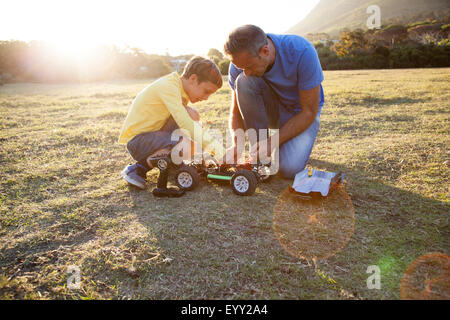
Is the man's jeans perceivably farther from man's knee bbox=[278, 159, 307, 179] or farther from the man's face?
the man's face

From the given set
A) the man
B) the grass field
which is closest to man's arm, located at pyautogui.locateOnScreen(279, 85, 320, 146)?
the man

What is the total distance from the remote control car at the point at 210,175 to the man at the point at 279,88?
10.2 inches

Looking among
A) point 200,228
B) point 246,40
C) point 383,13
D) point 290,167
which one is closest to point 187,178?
point 200,228

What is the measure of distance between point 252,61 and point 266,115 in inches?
33.0

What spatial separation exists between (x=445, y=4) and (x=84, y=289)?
7787cm

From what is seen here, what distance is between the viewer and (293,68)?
3070 mm

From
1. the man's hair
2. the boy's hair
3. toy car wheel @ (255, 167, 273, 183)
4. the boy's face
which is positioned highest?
the man's hair

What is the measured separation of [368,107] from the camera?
7.03 metres

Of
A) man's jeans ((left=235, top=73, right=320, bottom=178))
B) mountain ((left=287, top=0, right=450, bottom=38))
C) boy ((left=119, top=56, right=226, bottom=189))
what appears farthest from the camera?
mountain ((left=287, top=0, right=450, bottom=38))

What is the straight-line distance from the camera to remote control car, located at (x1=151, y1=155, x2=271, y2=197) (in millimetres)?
2938

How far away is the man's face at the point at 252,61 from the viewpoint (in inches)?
106

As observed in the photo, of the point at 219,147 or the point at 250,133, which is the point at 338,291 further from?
the point at 250,133

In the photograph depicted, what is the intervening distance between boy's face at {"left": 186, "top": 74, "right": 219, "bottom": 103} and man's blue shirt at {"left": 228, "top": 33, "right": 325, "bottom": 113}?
60 centimetres
